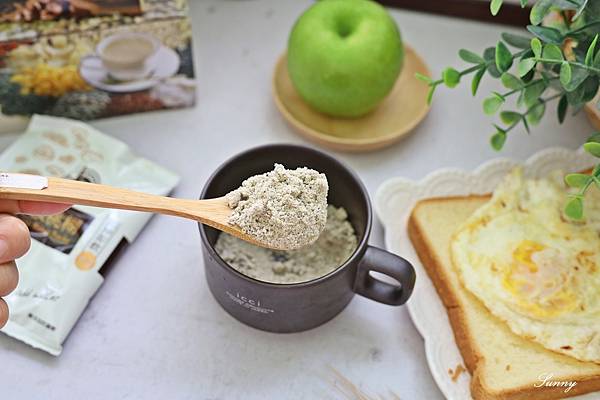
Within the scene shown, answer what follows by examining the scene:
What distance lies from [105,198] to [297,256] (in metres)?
0.31

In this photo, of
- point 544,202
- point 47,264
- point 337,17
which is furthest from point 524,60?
point 47,264

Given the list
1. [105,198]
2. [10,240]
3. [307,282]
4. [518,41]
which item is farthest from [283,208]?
[518,41]

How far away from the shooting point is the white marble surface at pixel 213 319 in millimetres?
912

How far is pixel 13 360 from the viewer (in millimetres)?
916

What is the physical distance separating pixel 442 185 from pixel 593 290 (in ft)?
0.94

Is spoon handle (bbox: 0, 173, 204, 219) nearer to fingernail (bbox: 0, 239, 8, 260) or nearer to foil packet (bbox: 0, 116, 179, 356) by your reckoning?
fingernail (bbox: 0, 239, 8, 260)

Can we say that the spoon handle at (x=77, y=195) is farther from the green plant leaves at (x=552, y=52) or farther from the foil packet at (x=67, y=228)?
the green plant leaves at (x=552, y=52)

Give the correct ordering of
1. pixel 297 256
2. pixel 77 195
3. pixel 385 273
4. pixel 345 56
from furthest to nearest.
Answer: pixel 345 56 → pixel 297 256 → pixel 385 273 → pixel 77 195

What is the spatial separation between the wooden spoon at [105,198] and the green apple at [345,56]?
370mm

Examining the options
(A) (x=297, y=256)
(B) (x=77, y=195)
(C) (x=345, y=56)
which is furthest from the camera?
(C) (x=345, y=56)

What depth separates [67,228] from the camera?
1.01 m

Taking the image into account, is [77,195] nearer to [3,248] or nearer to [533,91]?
[3,248]

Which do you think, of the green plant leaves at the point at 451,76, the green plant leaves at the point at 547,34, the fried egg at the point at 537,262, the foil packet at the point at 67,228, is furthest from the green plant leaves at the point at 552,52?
the foil packet at the point at 67,228

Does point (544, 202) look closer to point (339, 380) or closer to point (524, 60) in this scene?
point (524, 60)
